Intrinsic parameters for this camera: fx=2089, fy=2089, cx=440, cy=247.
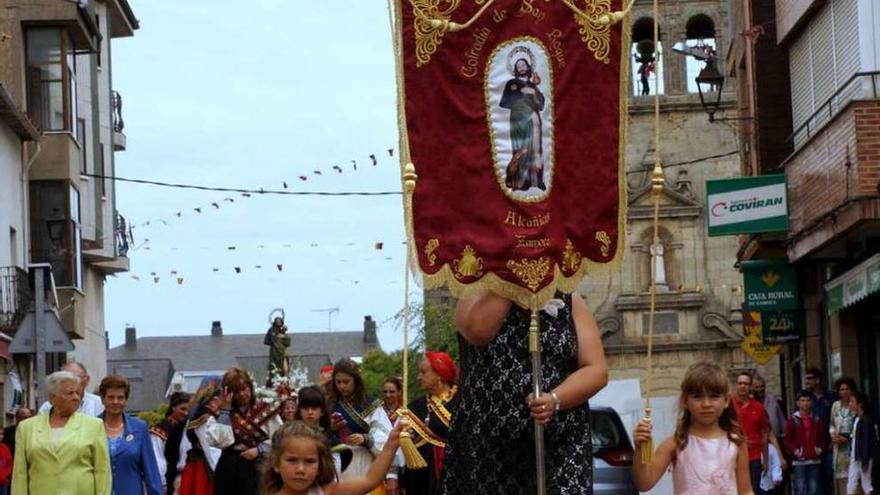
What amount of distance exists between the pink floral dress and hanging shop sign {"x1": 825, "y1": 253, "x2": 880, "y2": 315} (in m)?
15.8

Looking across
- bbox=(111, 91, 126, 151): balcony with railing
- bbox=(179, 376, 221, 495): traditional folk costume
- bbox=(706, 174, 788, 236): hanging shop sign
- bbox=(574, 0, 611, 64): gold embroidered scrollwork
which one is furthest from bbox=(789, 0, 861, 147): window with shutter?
bbox=(111, 91, 126, 151): balcony with railing

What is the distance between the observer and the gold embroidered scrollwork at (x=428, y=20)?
855 cm

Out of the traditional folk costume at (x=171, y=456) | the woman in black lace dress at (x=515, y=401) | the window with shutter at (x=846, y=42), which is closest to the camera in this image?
the woman in black lace dress at (x=515, y=401)

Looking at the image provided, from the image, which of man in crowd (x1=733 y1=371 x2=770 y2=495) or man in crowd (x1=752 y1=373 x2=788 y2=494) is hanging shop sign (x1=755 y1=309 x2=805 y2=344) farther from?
man in crowd (x1=733 y1=371 x2=770 y2=495)

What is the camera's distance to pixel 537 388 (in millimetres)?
7891

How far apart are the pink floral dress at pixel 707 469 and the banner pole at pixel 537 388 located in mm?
1701

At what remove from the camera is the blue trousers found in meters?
26.0

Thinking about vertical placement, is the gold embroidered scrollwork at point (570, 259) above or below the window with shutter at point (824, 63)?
below

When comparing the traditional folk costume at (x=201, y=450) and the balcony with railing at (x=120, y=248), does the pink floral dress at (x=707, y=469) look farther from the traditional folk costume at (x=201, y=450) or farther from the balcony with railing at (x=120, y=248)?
the balcony with railing at (x=120, y=248)

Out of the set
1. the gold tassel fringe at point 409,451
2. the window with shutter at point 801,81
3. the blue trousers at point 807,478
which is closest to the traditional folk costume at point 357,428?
the gold tassel fringe at point 409,451

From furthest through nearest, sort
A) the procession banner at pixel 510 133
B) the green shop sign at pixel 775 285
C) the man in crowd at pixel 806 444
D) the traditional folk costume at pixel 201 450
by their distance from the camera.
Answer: the green shop sign at pixel 775 285 < the man in crowd at pixel 806 444 < the traditional folk costume at pixel 201 450 < the procession banner at pixel 510 133

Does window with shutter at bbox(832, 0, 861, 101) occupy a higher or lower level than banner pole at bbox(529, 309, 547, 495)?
higher

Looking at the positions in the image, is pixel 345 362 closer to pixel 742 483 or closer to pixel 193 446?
pixel 193 446

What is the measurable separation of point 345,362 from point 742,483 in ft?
27.6
